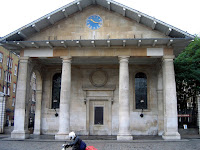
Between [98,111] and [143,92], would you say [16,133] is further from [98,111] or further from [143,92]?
[143,92]

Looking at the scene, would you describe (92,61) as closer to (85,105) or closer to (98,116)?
(85,105)

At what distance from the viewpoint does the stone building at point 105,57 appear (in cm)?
1900

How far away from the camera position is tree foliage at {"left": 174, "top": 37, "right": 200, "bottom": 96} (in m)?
26.1

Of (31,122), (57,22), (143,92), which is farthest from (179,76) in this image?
(31,122)

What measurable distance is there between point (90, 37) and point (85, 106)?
7.36 m

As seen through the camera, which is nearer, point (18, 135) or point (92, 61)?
point (18, 135)

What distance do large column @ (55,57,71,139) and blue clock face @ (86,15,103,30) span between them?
3213mm

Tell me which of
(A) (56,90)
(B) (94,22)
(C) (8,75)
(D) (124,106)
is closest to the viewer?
(D) (124,106)

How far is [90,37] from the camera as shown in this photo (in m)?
20.0

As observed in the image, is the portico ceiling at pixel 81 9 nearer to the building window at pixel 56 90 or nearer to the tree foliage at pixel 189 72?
the building window at pixel 56 90

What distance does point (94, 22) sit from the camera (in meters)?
20.3

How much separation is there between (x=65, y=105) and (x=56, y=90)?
20.1ft

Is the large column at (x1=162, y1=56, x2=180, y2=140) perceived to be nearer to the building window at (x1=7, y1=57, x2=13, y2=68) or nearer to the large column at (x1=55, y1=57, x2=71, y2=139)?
the large column at (x1=55, y1=57, x2=71, y2=139)

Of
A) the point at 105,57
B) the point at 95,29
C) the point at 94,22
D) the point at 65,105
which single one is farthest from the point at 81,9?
the point at 65,105
